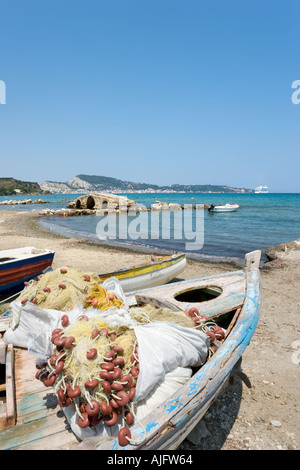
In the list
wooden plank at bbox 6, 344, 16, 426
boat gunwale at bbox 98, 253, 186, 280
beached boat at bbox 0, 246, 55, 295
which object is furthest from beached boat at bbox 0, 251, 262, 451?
beached boat at bbox 0, 246, 55, 295

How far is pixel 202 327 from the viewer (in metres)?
4.70

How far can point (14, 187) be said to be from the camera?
169 m

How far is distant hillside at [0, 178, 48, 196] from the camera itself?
155m

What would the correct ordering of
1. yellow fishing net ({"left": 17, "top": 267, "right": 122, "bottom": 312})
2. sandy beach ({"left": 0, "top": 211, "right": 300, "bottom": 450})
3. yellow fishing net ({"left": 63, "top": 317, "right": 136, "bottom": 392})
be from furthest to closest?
yellow fishing net ({"left": 17, "top": 267, "right": 122, "bottom": 312})
sandy beach ({"left": 0, "top": 211, "right": 300, "bottom": 450})
yellow fishing net ({"left": 63, "top": 317, "right": 136, "bottom": 392})

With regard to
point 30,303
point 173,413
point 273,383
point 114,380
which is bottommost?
point 273,383

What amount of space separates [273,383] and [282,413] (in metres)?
0.86

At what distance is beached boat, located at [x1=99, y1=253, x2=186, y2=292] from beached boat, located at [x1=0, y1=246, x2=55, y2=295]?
3.21 metres

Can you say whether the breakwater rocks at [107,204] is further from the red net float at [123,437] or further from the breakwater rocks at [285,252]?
the red net float at [123,437]

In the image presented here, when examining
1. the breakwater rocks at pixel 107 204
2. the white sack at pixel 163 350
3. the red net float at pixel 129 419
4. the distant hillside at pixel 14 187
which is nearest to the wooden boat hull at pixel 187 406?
the red net float at pixel 129 419

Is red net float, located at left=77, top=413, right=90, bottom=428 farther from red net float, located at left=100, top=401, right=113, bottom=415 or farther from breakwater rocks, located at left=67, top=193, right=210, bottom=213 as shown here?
breakwater rocks, located at left=67, top=193, right=210, bottom=213

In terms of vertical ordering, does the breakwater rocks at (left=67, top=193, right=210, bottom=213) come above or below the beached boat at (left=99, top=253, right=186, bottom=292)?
above
